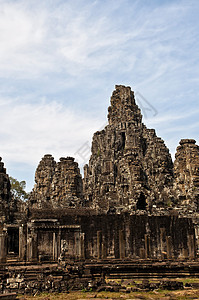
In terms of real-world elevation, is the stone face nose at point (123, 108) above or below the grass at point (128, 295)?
above

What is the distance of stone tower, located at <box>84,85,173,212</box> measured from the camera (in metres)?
32.9

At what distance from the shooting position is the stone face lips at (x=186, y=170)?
29750mm

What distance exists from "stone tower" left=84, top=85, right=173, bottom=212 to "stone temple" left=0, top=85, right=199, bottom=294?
137 mm

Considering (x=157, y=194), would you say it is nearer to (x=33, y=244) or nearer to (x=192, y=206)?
(x=192, y=206)

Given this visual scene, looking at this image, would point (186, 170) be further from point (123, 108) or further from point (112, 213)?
point (123, 108)

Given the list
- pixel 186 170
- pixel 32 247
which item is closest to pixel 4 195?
pixel 32 247

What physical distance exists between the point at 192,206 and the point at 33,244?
41.6 feet

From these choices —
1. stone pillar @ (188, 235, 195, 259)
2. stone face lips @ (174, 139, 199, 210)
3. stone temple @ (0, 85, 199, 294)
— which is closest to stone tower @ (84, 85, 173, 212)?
stone temple @ (0, 85, 199, 294)

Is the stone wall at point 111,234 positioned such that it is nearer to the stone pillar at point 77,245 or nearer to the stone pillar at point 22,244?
the stone pillar at point 77,245

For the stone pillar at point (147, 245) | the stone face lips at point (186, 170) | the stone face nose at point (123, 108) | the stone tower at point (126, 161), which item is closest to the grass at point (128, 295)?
the stone pillar at point (147, 245)

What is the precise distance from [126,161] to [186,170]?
852 centimetres

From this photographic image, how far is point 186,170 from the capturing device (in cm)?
3266

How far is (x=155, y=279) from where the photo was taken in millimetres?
15430

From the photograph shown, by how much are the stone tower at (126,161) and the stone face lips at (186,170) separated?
1.37 meters
